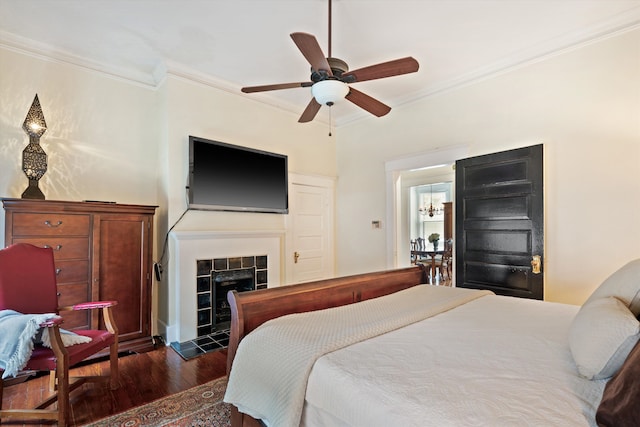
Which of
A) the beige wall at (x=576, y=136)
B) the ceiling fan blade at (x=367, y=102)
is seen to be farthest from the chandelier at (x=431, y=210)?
the ceiling fan blade at (x=367, y=102)

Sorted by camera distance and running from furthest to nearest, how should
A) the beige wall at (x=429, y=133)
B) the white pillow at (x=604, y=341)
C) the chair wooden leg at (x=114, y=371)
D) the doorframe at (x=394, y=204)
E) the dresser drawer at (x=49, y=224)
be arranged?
1. the doorframe at (x=394, y=204)
2. the beige wall at (x=429, y=133)
3. the dresser drawer at (x=49, y=224)
4. the chair wooden leg at (x=114, y=371)
5. the white pillow at (x=604, y=341)

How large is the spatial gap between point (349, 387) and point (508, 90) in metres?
3.49

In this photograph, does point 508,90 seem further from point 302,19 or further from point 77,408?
point 77,408

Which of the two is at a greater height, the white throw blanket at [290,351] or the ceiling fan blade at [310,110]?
the ceiling fan blade at [310,110]

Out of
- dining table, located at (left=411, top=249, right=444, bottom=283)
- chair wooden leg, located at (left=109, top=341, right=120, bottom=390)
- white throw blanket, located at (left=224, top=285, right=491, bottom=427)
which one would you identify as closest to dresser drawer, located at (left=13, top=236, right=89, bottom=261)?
chair wooden leg, located at (left=109, top=341, right=120, bottom=390)

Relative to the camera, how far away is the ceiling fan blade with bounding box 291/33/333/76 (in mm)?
1825

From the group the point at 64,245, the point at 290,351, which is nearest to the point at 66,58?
the point at 64,245

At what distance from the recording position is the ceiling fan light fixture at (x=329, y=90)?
2.18 m

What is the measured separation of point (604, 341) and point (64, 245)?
3552mm

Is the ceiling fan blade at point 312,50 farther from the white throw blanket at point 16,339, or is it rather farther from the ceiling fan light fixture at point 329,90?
the white throw blanket at point 16,339

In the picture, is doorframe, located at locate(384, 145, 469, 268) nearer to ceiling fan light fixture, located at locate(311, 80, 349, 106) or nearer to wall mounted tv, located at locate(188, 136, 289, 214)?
wall mounted tv, located at locate(188, 136, 289, 214)

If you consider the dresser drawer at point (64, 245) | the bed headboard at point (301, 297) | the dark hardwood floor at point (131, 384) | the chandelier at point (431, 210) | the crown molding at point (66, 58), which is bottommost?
the dark hardwood floor at point (131, 384)

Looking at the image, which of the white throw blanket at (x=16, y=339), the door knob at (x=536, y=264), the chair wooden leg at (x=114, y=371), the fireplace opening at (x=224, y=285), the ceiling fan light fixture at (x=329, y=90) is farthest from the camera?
the fireplace opening at (x=224, y=285)

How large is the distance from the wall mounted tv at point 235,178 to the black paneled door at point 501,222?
2231mm
